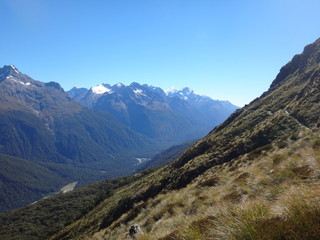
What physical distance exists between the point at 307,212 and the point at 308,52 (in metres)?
153

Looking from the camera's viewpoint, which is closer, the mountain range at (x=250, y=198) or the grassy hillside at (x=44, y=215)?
the mountain range at (x=250, y=198)

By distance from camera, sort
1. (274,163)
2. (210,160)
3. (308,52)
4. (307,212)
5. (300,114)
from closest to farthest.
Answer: (307,212) → (274,163) → (210,160) → (300,114) → (308,52)

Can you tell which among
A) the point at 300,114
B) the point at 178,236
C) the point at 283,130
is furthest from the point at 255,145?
the point at 178,236

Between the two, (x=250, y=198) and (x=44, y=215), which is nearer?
(x=250, y=198)

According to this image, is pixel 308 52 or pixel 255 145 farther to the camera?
pixel 308 52

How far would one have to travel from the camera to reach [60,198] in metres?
185

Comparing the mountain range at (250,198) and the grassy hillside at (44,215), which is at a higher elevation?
the grassy hillside at (44,215)

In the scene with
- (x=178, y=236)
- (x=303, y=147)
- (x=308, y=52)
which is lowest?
(x=303, y=147)

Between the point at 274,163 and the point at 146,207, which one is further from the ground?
the point at 146,207

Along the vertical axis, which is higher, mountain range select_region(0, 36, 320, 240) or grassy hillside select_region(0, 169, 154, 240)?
grassy hillside select_region(0, 169, 154, 240)

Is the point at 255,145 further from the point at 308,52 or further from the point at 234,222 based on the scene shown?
the point at 308,52

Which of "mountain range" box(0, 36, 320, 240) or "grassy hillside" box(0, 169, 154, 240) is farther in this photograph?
"grassy hillside" box(0, 169, 154, 240)

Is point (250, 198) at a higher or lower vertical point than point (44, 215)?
lower

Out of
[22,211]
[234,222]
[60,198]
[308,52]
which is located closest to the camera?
[234,222]
